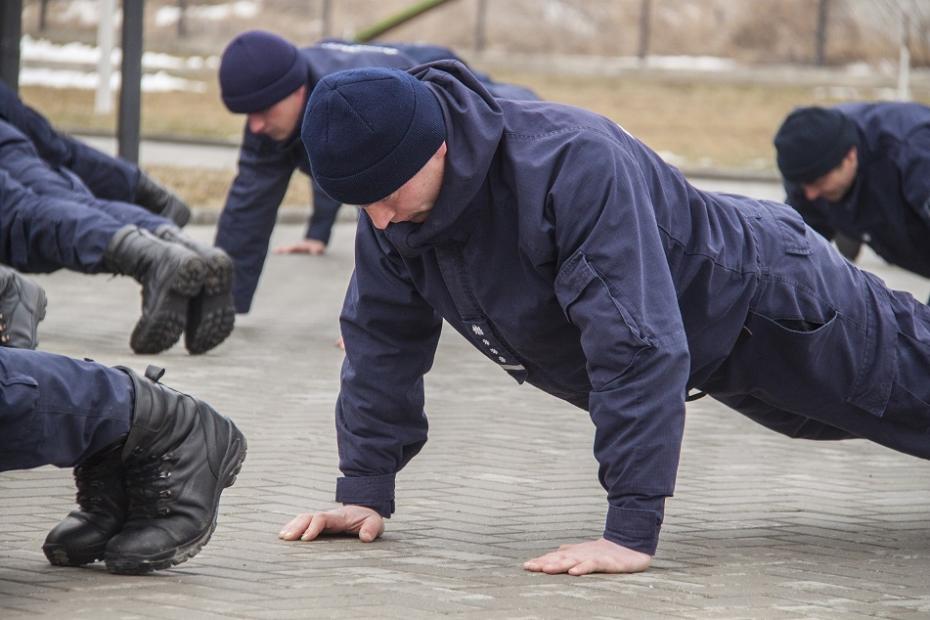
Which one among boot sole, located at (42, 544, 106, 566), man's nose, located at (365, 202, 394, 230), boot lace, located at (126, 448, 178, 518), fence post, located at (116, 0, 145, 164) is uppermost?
man's nose, located at (365, 202, 394, 230)

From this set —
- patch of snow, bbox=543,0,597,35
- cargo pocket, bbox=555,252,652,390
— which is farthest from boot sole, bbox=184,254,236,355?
patch of snow, bbox=543,0,597,35

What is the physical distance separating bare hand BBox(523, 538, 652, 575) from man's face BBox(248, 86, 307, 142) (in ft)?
13.4

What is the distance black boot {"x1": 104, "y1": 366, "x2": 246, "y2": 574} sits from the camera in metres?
3.76

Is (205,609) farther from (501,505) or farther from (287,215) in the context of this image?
(287,215)

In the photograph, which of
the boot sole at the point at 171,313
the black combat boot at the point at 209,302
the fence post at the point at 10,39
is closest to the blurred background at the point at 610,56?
the fence post at the point at 10,39

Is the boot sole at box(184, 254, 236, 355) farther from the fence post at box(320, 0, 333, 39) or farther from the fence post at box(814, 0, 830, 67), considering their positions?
the fence post at box(320, 0, 333, 39)

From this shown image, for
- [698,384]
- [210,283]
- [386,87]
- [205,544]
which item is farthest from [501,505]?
[210,283]

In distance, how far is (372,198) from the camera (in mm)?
3680

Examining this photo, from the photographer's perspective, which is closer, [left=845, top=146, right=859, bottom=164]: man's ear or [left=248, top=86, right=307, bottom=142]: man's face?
[left=845, top=146, right=859, bottom=164]: man's ear

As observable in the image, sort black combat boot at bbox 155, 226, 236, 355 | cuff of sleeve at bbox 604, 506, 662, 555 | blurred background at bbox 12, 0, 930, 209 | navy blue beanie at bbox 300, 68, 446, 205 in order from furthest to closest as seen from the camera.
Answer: blurred background at bbox 12, 0, 930, 209
black combat boot at bbox 155, 226, 236, 355
cuff of sleeve at bbox 604, 506, 662, 555
navy blue beanie at bbox 300, 68, 446, 205

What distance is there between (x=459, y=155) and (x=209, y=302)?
3402mm

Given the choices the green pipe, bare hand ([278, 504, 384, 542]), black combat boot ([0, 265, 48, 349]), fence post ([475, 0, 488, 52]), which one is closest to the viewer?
bare hand ([278, 504, 384, 542])

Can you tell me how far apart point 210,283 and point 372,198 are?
130 inches

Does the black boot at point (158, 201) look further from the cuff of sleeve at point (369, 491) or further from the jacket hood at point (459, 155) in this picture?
the jacket hood at point (459, 155)
